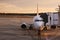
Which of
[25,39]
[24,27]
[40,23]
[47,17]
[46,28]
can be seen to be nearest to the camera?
[25,39]

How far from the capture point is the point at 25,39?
27312 mm

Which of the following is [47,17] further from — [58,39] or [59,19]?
[58,39]

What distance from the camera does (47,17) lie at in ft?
139

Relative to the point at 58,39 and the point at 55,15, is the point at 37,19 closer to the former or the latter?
the point at 58,39

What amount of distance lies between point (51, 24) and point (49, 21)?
1134 mm

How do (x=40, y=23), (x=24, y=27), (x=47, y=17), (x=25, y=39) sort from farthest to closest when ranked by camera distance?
(x=24, y=27) → (x=47, y=17) → (x=40, y=23) → (x=25, y=39)

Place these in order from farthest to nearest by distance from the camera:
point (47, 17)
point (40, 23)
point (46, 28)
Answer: point (47, 17) → point (46, 28) → point (40, 23)

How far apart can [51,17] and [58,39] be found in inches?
637

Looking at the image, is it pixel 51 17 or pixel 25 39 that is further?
pixel 51 17

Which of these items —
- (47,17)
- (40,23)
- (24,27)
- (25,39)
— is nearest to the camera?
(25,39)

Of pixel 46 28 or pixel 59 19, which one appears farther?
pixel 59 19

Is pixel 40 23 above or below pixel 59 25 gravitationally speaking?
above

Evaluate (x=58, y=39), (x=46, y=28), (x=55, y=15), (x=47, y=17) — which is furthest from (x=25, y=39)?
(x=55, y=15)

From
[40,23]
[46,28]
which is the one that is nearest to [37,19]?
[40,23]
